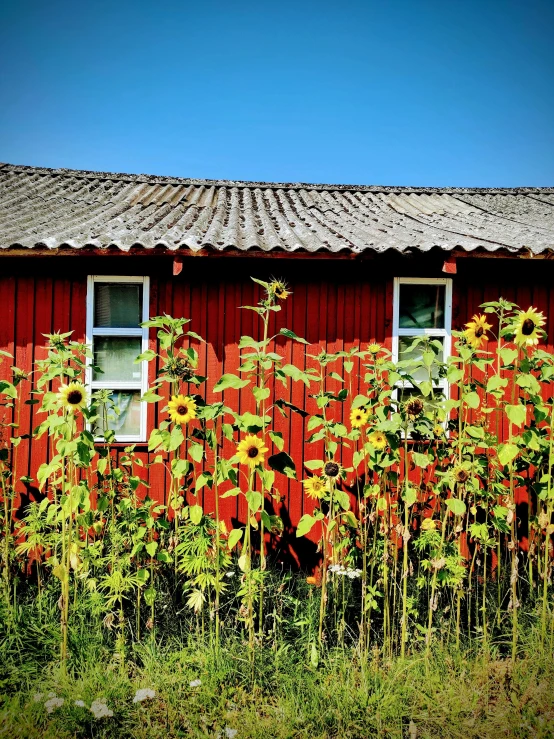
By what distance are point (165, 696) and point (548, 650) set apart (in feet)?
7.94

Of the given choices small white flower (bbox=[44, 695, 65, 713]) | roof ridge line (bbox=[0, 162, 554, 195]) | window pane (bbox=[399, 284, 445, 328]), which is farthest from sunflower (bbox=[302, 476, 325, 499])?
roof ridge line (bbox=[0, 162, 554, 195])

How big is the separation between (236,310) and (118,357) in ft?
4.13

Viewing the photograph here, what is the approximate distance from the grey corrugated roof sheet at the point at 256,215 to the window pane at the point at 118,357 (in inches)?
39.0

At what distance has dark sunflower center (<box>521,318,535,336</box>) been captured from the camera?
3.03 metres

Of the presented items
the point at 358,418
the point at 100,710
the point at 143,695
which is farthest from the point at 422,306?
the point at 100,710

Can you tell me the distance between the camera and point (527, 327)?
9.96ft

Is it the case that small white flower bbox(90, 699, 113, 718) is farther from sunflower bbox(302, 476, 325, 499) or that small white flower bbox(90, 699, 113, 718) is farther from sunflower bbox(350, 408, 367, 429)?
sunflower bbox(350, 408, 367, 429)

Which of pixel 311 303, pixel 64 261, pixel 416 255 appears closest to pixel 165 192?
pixel 64 261

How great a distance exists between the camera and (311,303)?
4.98m

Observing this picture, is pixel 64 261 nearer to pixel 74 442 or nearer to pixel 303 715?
pixel 74 442

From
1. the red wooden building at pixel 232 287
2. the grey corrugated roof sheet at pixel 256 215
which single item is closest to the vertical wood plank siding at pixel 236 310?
the red wooden building at pixel 232 287

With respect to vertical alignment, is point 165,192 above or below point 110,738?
above

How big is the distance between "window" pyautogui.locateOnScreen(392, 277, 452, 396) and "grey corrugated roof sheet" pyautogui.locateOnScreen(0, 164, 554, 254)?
0.49 meters

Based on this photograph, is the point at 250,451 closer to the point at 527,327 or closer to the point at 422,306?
the point at 527,327
